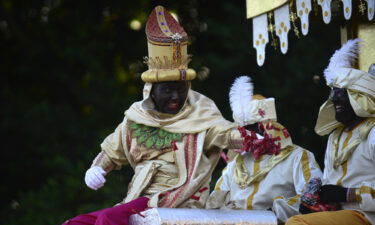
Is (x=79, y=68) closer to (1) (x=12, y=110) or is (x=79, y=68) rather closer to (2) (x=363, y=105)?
(1) (x=12, y=110)

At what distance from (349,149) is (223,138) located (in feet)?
2.99

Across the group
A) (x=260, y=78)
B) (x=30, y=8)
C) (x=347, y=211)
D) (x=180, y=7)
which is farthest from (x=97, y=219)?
(x=30, y=8)

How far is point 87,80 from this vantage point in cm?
1509

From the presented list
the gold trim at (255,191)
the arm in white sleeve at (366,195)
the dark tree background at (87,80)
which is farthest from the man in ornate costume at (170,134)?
the dark tree background at (87,80)

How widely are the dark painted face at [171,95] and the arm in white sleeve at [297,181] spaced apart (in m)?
0.96

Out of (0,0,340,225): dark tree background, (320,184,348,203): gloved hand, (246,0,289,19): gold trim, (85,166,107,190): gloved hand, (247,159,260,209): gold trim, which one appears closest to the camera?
(320,184,348,203): gloved hand

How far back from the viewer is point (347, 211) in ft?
23.7

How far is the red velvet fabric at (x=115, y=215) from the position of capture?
7.30 metres

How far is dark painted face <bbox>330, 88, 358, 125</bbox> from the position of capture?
7488mm

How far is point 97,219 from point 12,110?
306 inches

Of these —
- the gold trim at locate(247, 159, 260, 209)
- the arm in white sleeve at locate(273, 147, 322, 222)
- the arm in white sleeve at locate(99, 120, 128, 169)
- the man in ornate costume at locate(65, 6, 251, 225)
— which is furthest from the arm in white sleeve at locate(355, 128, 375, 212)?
the arm in white sleeve at locate(99, 120, 128, 169)

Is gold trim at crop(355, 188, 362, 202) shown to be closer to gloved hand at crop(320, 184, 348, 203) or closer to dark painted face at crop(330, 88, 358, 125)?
gloved hand at crop(320, 184, 348, 203)

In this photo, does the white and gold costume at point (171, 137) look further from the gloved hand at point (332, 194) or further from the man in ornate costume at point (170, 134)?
the gloved hand at point (332, 194)

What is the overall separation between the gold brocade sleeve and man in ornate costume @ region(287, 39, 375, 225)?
65 centimetres
